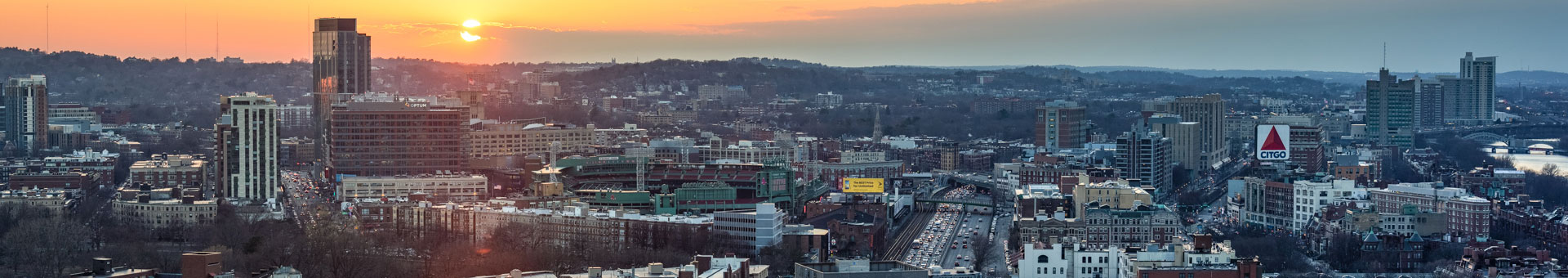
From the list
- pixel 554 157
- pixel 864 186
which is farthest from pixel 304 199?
pixel 864 186

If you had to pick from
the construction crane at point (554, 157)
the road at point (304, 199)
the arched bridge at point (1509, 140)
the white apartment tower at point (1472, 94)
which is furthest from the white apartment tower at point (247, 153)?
the white apartment tower at point (1472, 94)

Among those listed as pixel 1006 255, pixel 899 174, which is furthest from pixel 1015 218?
pixel 899 174

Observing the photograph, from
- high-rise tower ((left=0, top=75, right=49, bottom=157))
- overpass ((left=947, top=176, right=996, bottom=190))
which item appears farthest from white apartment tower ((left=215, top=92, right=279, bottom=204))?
high-rise tower ((left=0, top=75, right=49, bottom=157))

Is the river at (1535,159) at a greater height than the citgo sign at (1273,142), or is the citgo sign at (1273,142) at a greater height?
the citgo sign at (1273,142)

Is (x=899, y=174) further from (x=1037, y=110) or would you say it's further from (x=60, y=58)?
(x=60, y=58)

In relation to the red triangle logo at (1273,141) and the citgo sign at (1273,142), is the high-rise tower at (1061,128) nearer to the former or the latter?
the citgo sign at (1273,142)

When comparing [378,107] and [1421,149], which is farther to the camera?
[1421,149]
